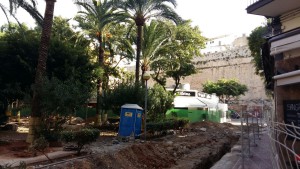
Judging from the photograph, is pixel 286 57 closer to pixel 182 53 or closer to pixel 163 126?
pixel 163 126

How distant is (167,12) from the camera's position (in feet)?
71.8

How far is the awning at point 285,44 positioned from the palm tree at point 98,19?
1502 centimetres

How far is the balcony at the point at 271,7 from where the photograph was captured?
344 inches

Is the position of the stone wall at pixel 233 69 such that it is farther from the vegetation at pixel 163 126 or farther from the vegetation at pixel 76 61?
the vegetation at pixel 163 126

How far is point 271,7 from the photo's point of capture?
920 cm

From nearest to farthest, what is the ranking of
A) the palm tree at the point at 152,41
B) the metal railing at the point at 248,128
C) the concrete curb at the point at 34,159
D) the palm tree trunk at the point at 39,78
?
the concrete curb at the point at 34,159 → the metal railing at the point at 248,128 → the palm tree trunk at the point at 39,78 → the palm tree at the point at 152,41

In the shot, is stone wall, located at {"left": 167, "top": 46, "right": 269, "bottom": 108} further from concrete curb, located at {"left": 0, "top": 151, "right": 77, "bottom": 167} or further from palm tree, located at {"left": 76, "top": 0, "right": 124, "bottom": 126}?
concrete curb, located at {"left": 0, "top": 151, "right": 77, "bottom": 167}

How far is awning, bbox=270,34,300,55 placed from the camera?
7730mm

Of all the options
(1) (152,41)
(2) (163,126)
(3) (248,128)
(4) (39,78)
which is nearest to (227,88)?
(1) (152,41)

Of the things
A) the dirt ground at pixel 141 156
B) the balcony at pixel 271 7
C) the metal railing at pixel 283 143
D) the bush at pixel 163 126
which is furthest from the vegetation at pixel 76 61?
the metal railing at pixel 283 143

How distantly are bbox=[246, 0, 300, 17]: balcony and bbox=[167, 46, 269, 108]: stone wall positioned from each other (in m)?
57.2

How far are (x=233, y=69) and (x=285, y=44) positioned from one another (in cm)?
6458

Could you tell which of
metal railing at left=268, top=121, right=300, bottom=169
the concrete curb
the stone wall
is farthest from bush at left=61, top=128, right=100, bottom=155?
the stone wall

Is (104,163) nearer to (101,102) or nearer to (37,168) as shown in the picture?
(37,168)
